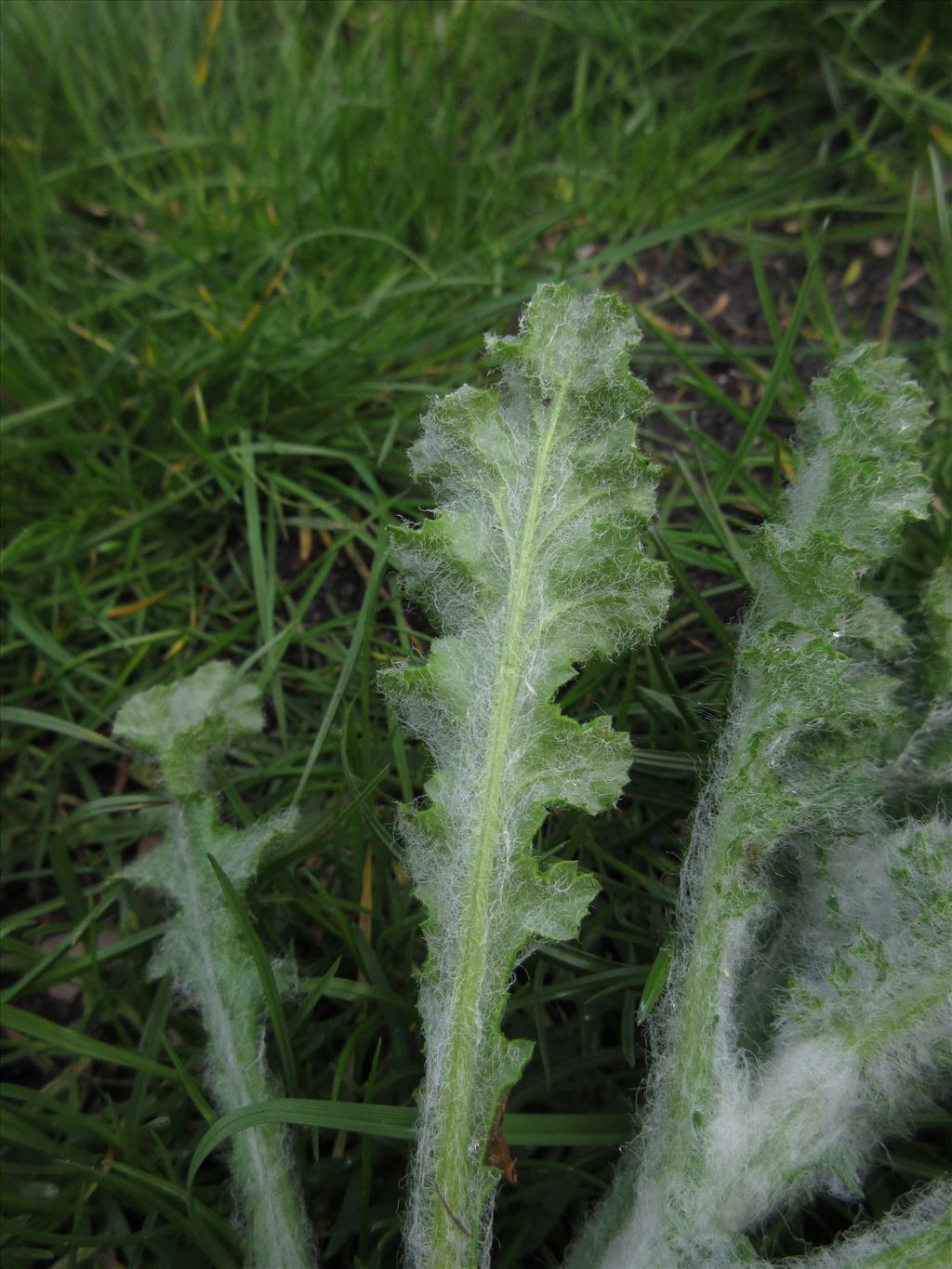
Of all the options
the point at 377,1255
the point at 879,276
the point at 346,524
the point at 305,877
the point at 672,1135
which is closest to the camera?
the point at 672,1135

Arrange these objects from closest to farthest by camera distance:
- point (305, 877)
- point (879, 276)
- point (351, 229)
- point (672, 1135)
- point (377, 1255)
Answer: point (672, 1135) → point (377, 1255) → point (305, 877) → point (351, 229) → point (879, 276)

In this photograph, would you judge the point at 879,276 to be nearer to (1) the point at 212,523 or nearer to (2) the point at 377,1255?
(1) the point at 212,523

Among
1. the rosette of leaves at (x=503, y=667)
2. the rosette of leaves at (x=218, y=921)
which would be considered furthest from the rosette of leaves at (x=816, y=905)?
the rosette of leaves at (x=218, y=921)

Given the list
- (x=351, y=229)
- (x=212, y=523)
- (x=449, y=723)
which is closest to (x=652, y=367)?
(x=351, y=229)

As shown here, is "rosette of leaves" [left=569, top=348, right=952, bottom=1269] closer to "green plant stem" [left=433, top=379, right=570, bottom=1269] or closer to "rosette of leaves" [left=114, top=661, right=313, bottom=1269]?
"green plant stem" [left=433, top=379, right=570, bottom=1269]

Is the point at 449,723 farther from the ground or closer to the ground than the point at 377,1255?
farther from the ground
